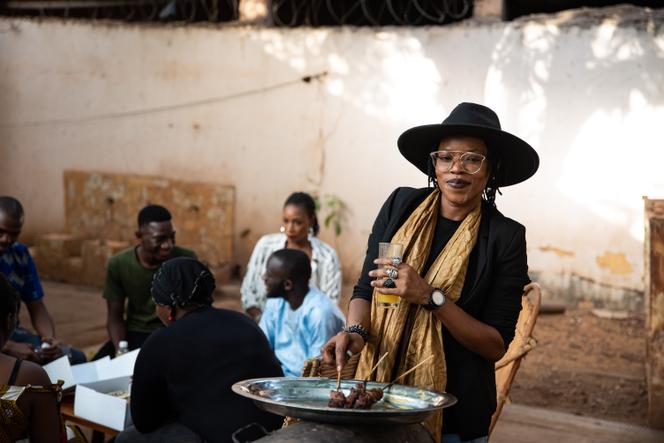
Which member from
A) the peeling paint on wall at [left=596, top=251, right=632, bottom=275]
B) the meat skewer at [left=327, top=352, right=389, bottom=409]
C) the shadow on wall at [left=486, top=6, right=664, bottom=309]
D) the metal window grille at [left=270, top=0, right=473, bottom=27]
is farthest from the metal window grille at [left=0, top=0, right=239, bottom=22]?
the meat skewer at [left=327, top=352, right=389, bottom=409]

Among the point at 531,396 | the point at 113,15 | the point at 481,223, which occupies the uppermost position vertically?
the point at 113,15

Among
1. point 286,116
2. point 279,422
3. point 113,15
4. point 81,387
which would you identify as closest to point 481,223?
point 279,422

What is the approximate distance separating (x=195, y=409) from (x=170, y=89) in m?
7.34

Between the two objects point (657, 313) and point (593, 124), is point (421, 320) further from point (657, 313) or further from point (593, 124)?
point (593, 124)

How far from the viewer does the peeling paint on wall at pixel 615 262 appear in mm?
8039

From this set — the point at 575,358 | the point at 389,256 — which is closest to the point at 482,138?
the point at 389,256

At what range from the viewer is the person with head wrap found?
350cm

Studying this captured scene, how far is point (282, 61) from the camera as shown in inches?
382

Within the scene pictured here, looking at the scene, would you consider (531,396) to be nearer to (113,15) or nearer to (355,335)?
(355,335)

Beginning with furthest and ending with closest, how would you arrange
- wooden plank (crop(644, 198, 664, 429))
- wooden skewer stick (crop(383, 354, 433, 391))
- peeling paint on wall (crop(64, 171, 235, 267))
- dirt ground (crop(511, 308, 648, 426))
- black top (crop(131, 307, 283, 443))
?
1. peeling paint on wall (crop(64, 171, 235, 267))
2. dirt ground (crop(511, 308, 648, 426))
3. wooden plank (crop(644, 198, 664, 429))
4. black top (crop(131, 307, 283, 443))
5. wooden skewer stick (crop(383, 354, 433, 391))

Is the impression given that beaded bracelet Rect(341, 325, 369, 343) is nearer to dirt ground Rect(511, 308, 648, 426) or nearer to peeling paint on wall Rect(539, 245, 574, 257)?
dirt ground Rect(511, 308, 648, 426)

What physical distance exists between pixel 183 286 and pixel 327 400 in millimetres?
1235

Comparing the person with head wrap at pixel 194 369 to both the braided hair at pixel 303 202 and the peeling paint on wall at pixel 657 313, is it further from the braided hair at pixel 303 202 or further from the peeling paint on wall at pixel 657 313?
the peeling paint on wall at pixel 657 313

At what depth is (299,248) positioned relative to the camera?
5.79m
